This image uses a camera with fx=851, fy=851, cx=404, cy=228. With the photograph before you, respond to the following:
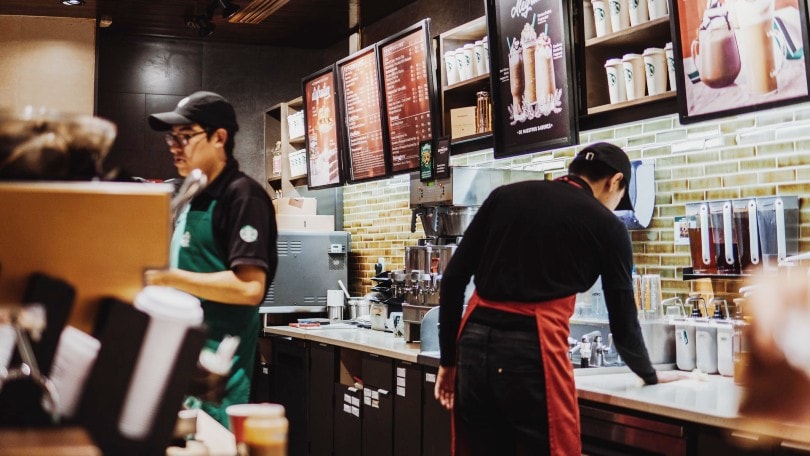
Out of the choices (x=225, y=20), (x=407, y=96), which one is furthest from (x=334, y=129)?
(x=225, y=20)

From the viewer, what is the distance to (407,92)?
566 cm

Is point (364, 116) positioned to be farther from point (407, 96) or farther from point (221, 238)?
point (221, 238)

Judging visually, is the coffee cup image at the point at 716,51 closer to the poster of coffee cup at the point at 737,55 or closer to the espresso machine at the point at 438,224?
the poster of coffee cup at the point at 737,55

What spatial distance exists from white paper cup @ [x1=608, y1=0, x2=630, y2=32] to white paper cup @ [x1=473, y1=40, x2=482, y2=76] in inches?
44.2

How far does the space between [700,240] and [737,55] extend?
87cm

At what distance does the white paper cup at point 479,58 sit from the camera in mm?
5141

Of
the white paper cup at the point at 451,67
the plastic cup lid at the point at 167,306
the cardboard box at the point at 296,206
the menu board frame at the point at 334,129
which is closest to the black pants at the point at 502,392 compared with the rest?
the plastic cup lid at the point at 167,306

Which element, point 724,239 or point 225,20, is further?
point 225,20

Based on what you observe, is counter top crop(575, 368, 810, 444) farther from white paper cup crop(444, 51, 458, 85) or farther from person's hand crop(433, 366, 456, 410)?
white paper cup crop(444, 51, 458, 85)

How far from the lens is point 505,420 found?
2949 mm

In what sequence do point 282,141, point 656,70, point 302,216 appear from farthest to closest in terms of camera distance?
point 282,141 < point 302,216 < point 656,70

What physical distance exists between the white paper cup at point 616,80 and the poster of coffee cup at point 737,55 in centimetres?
48

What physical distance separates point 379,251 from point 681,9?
148 inches

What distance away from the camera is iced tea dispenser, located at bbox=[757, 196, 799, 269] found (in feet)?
11.6
